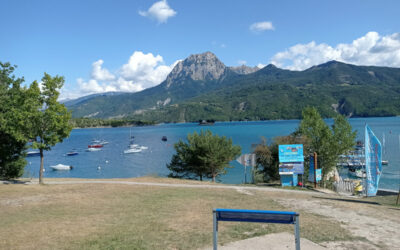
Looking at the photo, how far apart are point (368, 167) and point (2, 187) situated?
22.1 m

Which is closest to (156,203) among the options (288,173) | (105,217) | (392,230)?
(105,217)

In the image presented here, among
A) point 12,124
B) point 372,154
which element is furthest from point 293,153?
point 12,124

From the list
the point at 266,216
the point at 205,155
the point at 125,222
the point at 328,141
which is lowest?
the point at 125,222

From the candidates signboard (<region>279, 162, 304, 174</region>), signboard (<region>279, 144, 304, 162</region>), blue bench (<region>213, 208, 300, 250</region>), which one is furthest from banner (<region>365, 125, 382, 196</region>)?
blue bench (<region>213, 208, 300, 250</region>)

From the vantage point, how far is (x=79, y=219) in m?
11.1

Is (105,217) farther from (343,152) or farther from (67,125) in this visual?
(343,152)

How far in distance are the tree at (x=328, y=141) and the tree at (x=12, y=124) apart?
85.0 ft

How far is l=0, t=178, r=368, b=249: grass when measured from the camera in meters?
8.41

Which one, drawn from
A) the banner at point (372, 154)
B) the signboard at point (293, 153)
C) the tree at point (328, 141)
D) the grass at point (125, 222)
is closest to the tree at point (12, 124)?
the grass at point (125, 222)

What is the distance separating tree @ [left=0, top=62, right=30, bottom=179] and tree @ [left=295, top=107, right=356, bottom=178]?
1021 inches

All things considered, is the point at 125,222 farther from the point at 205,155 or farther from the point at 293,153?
the point at 205,155

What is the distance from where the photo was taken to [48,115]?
20.4m

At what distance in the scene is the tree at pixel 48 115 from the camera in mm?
20314

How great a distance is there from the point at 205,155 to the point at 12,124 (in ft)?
59.0
